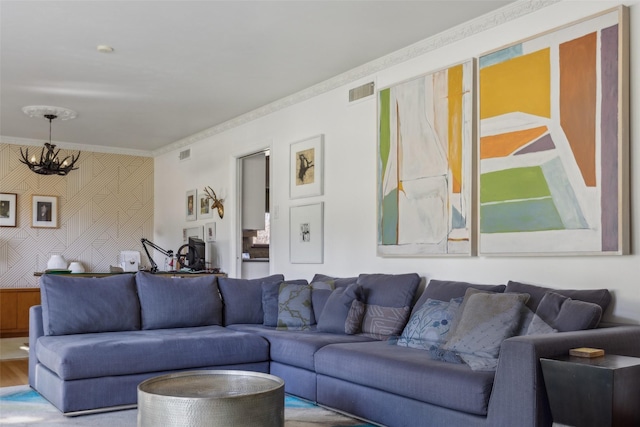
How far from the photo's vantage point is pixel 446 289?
438 cm

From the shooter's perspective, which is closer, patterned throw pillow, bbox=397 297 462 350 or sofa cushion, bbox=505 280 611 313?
sofa cushion, bbox=505 280 611 313

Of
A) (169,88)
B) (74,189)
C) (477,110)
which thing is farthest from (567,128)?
(74,189)

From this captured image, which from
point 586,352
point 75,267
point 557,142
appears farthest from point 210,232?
point 586,352

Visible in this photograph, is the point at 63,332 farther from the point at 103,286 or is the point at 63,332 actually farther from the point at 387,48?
the point at 387,48

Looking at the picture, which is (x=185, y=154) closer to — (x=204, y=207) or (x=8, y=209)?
(x=204, y=207)

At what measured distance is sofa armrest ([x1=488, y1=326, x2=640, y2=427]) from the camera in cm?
283

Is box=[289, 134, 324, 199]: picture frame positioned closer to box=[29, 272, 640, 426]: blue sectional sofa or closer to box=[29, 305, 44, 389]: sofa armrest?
box=[29, 272, 640, 426]: blue sectional sofa

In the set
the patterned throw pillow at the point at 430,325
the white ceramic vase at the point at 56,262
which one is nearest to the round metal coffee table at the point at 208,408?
the patterned throw pillow at the point at 430,325

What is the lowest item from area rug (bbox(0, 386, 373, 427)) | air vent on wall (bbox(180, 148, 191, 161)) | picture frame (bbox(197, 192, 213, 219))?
area rug (bbox(0, 386, 373, 427))

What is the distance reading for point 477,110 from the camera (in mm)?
4590

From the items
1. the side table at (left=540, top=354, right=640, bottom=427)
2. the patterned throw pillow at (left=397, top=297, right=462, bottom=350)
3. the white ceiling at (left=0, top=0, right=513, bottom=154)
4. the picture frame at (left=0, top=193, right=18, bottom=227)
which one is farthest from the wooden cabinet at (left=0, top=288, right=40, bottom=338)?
the side table at (left=540, top=354, right=640, bottom=427)

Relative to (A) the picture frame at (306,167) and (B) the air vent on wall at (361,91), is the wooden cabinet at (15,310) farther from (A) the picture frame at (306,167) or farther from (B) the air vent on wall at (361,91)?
(B) the air vent on wall at (361,91)

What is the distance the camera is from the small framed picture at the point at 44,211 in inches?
360

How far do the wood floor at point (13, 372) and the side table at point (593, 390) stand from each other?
408cm
